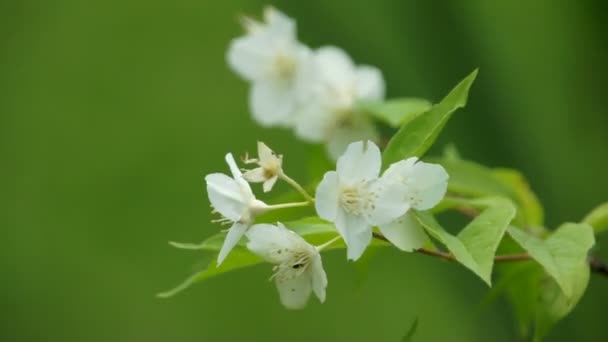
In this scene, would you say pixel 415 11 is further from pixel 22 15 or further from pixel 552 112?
pixel 22 15

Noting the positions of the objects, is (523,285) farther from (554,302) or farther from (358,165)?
(358,165)

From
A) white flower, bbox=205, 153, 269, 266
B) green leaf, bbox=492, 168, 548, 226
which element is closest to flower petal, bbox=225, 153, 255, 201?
white flower, bbox=205, 153, 269, 266

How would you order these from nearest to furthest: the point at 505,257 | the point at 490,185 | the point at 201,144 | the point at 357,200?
the point at 357,200
the point at 505,257
the point at 490,185
the point at 201,144

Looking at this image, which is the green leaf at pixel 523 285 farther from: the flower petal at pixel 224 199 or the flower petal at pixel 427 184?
the flower petal at pixel 224 199

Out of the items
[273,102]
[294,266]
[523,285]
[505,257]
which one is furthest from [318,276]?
[273,102]

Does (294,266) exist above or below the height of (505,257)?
above

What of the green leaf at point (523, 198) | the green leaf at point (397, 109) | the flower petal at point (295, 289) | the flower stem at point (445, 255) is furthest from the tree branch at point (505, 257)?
the green leaf at point (397, 109)
